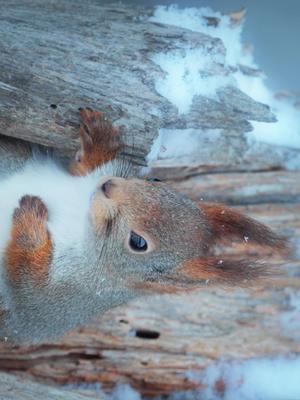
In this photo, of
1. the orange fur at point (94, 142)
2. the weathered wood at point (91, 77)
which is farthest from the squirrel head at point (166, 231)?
the weathered wood at point (91, 77)

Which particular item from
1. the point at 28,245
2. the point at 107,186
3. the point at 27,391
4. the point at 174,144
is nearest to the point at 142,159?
the point at 174,144

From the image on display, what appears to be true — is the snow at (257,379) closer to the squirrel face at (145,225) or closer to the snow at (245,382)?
the snow at (245,382)

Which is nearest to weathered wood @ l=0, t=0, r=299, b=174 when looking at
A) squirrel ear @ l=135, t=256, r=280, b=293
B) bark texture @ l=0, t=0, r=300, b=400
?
bark texture @ l=0, t=0, r=300, b=400

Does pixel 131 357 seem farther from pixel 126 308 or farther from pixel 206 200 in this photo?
pixel 206 200

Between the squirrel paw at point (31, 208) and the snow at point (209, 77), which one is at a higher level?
the snow at point (209, 77)

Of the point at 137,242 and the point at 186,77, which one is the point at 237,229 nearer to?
the point at 137,242

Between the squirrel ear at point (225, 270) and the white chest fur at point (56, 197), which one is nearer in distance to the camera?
the squirrel ear at point (225, 270)
